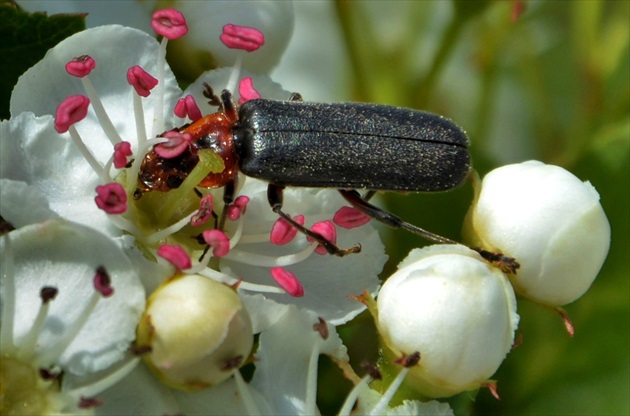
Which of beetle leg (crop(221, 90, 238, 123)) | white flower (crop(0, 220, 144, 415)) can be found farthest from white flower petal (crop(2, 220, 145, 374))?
beetle leg (crop(221, 90, 238, 123))

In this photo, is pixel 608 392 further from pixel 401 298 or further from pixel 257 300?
pixel 257 300

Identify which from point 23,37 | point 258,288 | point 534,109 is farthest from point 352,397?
point 534,109

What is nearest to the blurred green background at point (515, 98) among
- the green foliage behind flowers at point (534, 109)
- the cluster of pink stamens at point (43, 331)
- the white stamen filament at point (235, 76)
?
the green foliage behind flowers at point (534, 109)

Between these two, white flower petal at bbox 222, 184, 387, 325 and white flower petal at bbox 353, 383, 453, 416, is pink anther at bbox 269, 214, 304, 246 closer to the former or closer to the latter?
white flower petal at bbox 222, 184, 387, 325

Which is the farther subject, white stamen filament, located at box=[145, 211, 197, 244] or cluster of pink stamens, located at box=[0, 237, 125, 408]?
→ white stamen filament, located at box=[145, 211, 197, 244]

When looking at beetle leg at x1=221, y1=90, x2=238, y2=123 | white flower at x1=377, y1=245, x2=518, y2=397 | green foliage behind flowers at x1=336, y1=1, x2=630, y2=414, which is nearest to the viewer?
white flower at x1=377, y1=245, x2=518, y2=397

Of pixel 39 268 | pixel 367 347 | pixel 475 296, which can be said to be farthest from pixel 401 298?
Answer: pixel 39 268

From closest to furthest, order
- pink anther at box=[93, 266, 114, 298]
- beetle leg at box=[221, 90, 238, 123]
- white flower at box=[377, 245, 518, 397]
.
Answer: pink anther at box=[93, 266, 114, 298] → white flower at box=[377, 245, 518, 397] → beetle leg at box=[221, 90, 238, 123]

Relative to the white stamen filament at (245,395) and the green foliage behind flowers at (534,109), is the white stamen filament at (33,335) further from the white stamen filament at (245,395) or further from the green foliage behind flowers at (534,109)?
the green foliage behind flowers at (534,109)

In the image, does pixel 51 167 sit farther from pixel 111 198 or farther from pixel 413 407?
pixel 413 407
